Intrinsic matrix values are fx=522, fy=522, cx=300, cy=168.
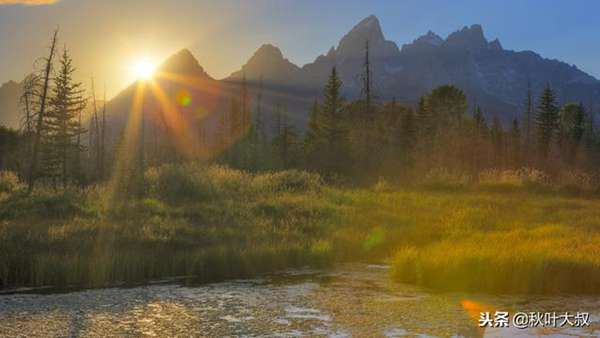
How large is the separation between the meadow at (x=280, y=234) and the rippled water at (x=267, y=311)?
86 centimetres

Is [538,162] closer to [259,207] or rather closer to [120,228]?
[259,207]

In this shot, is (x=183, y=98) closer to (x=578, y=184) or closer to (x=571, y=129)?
(x=571, y=129)

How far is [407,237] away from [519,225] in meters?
3.93

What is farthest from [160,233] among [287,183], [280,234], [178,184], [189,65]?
[189,65]

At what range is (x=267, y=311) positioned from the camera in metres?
7.50

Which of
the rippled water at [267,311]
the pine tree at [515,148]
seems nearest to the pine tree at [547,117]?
the pine tree at [515,148]

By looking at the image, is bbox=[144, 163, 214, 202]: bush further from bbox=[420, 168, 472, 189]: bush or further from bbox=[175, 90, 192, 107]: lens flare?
bbox=[175, 90, 192, 107]: lens flare

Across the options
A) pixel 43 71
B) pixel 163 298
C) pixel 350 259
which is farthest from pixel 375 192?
pixel 43 71

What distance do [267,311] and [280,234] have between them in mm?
6860

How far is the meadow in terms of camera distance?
961 centimetres

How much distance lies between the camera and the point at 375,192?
25062 mm

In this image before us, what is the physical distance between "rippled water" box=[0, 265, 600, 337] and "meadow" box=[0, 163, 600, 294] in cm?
86

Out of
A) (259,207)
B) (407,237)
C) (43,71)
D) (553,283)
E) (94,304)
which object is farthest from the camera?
(43,71)

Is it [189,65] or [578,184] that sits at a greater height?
[189,65]
